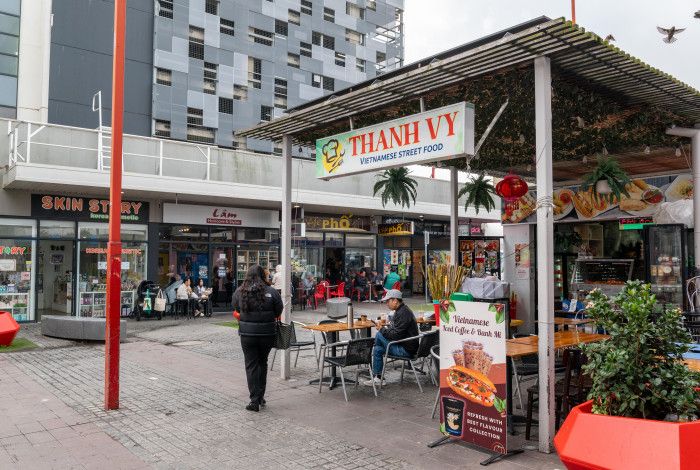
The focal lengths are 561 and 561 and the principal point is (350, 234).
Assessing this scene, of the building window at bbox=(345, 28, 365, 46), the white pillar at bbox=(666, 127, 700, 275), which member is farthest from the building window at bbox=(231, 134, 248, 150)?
the white pillar at bbox=(666, 127, 700, 275)

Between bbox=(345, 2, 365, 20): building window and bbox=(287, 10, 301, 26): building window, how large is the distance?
5.17 metres

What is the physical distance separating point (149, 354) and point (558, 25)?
30.2 ft

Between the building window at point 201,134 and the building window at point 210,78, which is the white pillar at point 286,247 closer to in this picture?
the building window at point 201,134

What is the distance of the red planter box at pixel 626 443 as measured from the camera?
2.97 metres

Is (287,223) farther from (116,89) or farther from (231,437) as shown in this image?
(231,437)

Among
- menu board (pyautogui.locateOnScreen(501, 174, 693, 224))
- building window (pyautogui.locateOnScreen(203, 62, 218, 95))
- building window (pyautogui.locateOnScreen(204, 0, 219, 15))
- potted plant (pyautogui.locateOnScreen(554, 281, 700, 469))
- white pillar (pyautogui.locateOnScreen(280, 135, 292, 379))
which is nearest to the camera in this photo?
potted plant (pyautogui.locateOnScreen(554, 281, 700, 469))

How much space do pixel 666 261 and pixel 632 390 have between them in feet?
25.1

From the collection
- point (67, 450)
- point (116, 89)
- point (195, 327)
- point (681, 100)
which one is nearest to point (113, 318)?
point (67, 450)

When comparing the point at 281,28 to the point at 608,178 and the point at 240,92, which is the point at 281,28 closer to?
the point at 240,92

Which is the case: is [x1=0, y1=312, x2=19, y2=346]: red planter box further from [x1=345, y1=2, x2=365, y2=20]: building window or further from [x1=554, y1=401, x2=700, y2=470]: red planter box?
[x1=345, y1=2, x2=365, y2=20]: building window

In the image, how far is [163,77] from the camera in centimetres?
2994

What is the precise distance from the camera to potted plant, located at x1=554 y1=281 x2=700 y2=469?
3168mm

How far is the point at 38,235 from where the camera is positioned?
15.6 meters

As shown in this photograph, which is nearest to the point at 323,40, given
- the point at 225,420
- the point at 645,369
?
the point at 225,420
